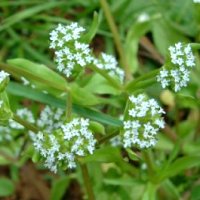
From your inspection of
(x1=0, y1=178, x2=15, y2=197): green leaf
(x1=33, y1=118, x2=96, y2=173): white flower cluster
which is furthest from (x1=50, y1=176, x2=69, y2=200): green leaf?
(x1=33, y1=118, x2=96, y2=173): white flower cluster

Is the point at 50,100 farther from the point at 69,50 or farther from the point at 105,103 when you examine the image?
the point at 105,103

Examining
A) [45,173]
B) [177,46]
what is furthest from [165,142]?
[177,46]

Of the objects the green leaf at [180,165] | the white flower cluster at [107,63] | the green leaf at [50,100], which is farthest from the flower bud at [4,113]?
the green leaf at [180,165]

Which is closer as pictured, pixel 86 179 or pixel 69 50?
pixel 69 50

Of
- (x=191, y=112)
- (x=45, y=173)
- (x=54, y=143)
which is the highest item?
(x=191, y=112)

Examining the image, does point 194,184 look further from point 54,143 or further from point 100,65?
point 54,143

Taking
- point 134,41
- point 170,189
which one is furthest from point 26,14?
point 170,189
